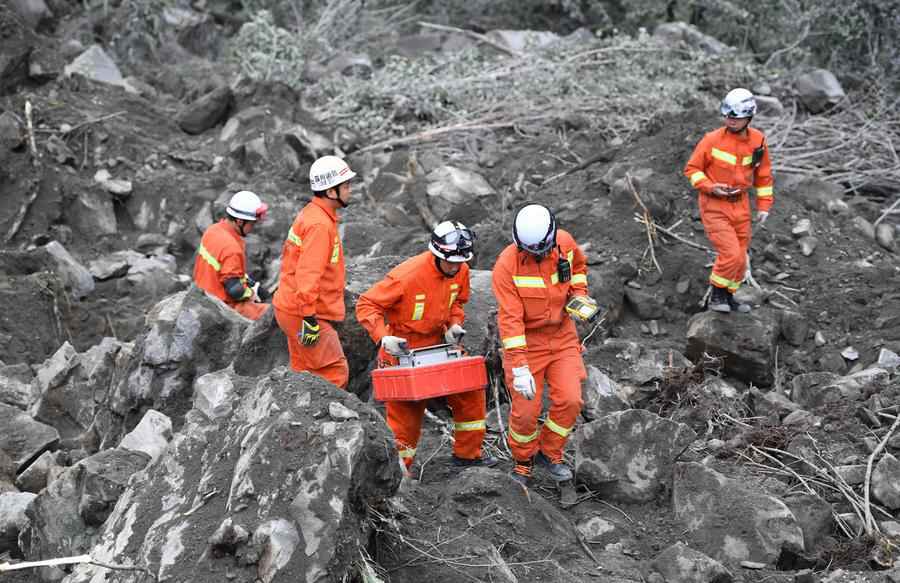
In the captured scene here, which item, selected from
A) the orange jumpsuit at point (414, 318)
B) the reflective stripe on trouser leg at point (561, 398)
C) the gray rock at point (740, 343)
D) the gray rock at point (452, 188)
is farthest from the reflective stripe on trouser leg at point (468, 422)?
the gray rock at point (452, 188)

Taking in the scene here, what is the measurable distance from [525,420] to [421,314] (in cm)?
85

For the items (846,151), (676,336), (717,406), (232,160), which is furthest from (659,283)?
(232,160)

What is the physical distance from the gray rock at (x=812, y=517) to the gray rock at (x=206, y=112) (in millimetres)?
9536

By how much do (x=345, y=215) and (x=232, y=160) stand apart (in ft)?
7.41

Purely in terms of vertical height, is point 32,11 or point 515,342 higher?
point 515,342

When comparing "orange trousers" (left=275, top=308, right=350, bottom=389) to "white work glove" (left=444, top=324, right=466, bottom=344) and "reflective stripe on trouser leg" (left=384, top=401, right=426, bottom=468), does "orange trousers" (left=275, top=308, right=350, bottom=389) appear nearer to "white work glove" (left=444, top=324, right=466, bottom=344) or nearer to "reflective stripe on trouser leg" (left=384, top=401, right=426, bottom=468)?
"reflective stripe on trouser leg" (left=384, top=401, right=426, bottom=468)

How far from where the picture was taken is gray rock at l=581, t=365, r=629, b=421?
7059 millimetres

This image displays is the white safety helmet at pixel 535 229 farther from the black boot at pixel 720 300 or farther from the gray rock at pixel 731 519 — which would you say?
the black boot at pixel 720 300

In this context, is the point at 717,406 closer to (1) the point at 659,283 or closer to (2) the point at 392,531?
→ (1) the point at 659,283

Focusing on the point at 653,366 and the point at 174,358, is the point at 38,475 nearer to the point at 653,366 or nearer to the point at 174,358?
the point at 174,358

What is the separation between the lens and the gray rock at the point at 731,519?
559 centimetres

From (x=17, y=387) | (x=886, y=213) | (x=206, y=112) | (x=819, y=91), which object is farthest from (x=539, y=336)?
(x=206, y=112)

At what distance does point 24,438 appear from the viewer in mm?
7223

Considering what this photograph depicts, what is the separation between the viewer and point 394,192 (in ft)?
37.7
